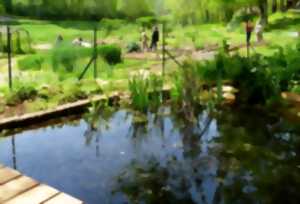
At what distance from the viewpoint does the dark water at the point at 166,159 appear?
4.34 m

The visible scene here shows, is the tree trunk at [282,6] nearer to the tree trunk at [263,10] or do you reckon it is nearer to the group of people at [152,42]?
the tree trunk at [263,10]

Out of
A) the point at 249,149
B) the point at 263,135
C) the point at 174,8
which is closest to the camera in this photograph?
the point at 249,149

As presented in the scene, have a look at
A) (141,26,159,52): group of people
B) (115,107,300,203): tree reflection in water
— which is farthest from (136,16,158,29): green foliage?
(115,107,300,203): tree reflection in water

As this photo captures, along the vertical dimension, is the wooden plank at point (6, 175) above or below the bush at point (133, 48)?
below

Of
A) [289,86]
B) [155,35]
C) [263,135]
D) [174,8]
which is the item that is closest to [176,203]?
[263,135]

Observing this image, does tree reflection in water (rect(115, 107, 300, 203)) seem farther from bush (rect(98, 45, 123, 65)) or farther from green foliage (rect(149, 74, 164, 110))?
bush (rect(98, 45, 123, 65))

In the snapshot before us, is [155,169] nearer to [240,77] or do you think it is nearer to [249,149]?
[249,149]

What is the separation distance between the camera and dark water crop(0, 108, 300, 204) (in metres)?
4.34

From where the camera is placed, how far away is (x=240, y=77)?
824cm

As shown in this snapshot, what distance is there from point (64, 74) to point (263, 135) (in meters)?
4.56

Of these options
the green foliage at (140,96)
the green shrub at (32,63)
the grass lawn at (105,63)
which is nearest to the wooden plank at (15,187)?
the grass lawn at (105,63)

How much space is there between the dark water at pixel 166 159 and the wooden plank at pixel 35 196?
0.51m

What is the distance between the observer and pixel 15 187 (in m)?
3.81

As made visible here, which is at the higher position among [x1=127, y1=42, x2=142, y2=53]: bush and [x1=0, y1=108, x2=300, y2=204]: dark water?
[x1=127, y1=42, x2=142, y2=53]: bush
